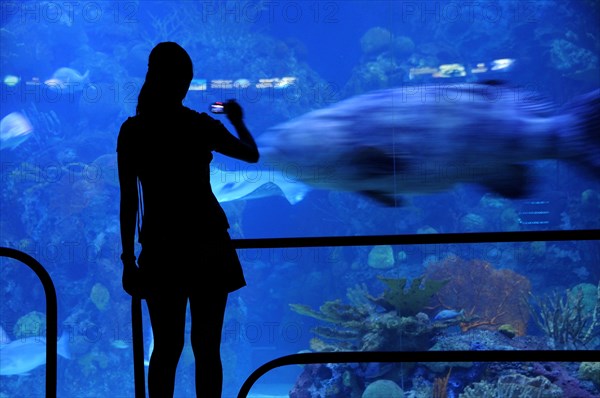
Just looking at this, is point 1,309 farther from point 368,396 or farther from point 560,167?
point 560,167

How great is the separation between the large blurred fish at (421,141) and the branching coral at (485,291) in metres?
4.35

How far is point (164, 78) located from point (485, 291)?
25.2ft

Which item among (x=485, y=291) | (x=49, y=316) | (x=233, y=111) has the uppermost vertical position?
(x=233, y=111)

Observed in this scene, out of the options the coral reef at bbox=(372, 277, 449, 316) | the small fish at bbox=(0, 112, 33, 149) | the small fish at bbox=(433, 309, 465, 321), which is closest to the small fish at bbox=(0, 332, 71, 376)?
the small fish at bbox=(0, 112, 33, 149)

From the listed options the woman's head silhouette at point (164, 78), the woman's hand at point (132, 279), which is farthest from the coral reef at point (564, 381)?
the woman's head silhouette at point (164, 78)

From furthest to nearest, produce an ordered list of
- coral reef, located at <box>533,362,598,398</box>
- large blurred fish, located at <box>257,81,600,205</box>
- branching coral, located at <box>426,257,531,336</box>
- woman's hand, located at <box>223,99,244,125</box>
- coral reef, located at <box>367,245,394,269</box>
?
coral reef, located at <box>367,245,394,269</box> → branching coral, located at <box>426,257,531,336</box> → coral reef, located at <box>533,362,598,398</box> → large blurred fish, located at <box>257,81,600,205</box> → woman's hand, located at <box>223,99,244,125</box>

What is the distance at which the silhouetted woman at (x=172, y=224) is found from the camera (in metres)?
1.46

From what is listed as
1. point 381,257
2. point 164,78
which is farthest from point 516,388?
point 381,257

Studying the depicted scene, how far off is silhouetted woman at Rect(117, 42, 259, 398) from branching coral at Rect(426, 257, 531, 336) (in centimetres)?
663

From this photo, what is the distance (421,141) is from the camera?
12.3 feet

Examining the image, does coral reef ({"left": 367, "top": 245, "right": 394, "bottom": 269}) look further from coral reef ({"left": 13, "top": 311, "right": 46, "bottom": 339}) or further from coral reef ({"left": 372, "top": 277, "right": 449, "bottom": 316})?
coral reef ({"left": 13, "top": 311, "right": 46, "bottom": 339})

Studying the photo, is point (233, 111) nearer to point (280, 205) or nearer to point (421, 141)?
point (421, 141)

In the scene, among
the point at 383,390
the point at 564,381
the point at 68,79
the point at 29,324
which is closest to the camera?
the point at 564,381

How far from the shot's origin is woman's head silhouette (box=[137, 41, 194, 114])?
4.89ft
